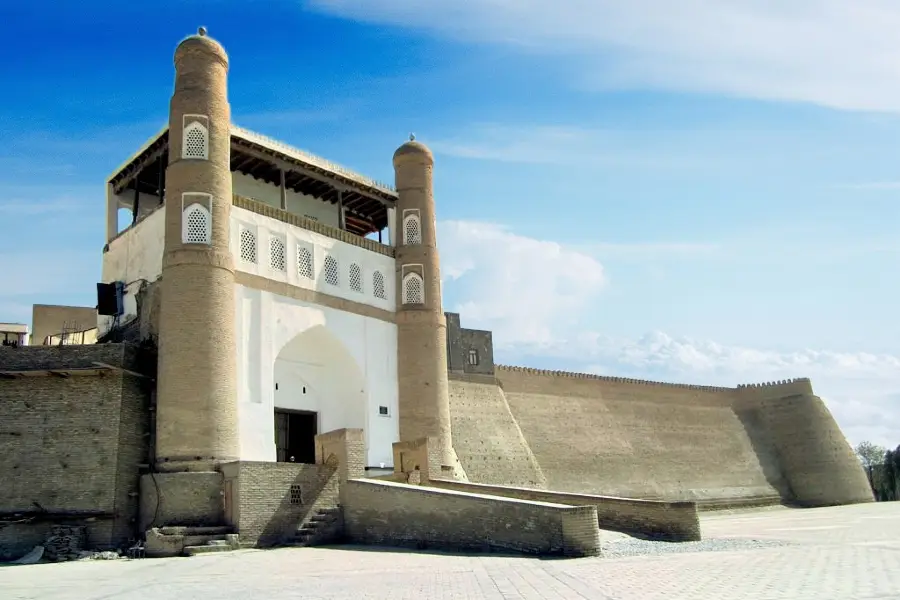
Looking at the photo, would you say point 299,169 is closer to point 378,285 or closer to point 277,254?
point 277,254

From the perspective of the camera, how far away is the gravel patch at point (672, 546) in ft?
34.4

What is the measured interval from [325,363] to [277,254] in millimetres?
3001

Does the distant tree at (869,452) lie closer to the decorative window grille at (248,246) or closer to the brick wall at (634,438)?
the brick wall at (634,438)

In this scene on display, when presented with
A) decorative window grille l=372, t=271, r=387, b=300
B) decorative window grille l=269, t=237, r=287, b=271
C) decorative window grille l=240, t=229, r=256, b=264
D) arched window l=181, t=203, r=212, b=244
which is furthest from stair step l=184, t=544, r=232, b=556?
decorative window grille l=372, t=271, r=387, b=300

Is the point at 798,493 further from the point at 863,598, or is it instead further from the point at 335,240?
the point at 863,598

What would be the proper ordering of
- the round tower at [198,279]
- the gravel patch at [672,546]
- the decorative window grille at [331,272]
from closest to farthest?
the gravel patch at [672,546] < the round tower at [198,279] < the decorative window grille at [331,272]

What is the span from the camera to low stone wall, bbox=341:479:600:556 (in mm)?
10134

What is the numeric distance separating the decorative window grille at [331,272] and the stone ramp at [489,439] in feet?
20.0

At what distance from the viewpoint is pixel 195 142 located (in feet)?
51.9

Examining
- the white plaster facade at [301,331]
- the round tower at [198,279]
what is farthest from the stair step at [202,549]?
the white plaster facade at [301,331]

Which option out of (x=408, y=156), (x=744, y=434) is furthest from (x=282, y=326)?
(x=744, y=434)

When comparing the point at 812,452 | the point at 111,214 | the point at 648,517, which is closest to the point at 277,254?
the point at 111,214

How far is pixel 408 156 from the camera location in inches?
835

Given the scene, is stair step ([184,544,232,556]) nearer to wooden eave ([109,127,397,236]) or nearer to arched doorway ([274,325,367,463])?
arched doorway ([274,325,367,463])
